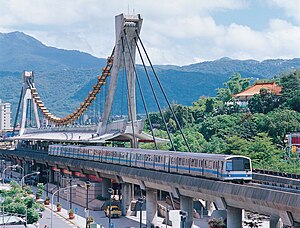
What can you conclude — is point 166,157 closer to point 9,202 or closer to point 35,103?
point 9,202

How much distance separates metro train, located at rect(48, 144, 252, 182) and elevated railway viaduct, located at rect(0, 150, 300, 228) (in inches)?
24.4

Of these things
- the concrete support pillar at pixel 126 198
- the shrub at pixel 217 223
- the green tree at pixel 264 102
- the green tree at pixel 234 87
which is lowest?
the concrete support pillar at pixel 126 198

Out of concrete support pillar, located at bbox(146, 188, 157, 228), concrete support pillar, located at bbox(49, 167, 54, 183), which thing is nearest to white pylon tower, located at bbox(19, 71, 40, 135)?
concrete support pillar, located at bbox(49, 167, 54, 183)

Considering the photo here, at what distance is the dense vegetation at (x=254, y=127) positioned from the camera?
87.3m

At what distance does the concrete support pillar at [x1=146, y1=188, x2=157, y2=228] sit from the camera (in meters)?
60.0

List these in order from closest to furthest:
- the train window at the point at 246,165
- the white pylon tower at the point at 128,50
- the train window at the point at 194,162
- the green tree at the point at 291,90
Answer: the train window at the point at 246,165
the train window at the point at 194,162
the white pylon tower at the point at 128,50
the green tree at the point at 291,90

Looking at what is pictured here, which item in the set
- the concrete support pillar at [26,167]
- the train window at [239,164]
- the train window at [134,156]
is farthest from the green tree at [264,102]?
the train window at [239,164]

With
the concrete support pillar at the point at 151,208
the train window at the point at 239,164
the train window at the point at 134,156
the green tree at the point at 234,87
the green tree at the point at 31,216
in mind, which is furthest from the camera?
the green tree at the point at 234,87

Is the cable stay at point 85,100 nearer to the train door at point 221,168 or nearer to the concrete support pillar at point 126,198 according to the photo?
the concrete support pillar at point 126,198

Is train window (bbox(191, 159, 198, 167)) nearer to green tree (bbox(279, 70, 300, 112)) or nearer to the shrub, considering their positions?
the shrub

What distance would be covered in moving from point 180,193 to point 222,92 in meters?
125

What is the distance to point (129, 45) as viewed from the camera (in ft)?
245

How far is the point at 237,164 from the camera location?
46.2 metres

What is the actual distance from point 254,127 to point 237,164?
6162 centimetres
